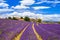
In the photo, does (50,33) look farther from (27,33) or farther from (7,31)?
(27,33)

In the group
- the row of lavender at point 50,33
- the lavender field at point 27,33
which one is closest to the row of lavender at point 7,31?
the lavender field at point 27,33

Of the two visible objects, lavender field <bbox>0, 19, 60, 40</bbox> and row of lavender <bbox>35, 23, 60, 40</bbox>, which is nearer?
row of lavender <bbox>35, 23, 60, 40</bbox>

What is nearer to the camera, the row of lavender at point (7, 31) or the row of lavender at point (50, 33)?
the row of lavender at point (50, 33)

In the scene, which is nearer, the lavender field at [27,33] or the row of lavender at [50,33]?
the row of lavender at [50,33]

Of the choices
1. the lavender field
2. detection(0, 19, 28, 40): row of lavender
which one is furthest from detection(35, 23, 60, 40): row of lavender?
detection(0, 19, 28, 40): row of lavender

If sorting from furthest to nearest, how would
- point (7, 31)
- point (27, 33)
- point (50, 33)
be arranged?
point (27, 33), point (7, 31), point (50, 33)

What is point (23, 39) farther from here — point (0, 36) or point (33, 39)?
point (0, 36)

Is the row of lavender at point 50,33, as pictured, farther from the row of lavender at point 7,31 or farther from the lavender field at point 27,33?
the row of lavender at point 7,31

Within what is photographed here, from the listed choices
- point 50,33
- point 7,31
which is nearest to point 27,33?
point 7,31

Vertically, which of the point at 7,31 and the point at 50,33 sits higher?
the point at 7,31

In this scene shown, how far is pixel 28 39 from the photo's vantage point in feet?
49.5

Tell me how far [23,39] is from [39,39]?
3.81 feet

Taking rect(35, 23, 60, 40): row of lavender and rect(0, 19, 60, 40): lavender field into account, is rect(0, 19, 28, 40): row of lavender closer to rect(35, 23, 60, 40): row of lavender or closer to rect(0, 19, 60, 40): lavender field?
rect(0, 19, 60, 40): lavender field

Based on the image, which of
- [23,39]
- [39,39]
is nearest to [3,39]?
[23,39]
